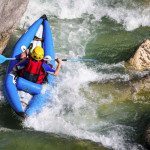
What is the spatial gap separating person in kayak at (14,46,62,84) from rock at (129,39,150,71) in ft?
7.77

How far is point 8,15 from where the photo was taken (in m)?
10.1

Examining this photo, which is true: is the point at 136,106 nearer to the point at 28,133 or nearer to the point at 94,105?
the point at 94,105

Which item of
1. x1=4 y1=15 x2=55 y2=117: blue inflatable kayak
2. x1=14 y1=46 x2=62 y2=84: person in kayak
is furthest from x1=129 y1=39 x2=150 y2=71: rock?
x1=14 y1=46 x2=62 y2=84: person in kayak

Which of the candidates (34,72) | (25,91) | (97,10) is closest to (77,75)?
(34,72)

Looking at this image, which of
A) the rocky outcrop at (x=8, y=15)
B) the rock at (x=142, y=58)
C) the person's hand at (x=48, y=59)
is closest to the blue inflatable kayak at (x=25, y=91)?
the person's hand at (x=48, y=59)

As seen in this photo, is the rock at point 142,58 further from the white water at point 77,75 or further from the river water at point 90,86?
the white water at point 77,75

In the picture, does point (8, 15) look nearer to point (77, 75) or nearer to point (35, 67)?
point (35, 67)

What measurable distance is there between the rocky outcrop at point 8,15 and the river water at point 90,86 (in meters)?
0.63

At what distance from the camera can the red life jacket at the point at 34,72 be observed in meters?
9.30

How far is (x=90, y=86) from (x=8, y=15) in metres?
2.68

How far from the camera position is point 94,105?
402 inches

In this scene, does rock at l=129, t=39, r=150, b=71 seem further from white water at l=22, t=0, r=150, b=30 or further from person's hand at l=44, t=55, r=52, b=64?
person's hand at l=44, t=55, r=52, b=64

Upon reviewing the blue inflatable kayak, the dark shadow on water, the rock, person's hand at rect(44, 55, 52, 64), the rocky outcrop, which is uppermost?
the rocky outcrop

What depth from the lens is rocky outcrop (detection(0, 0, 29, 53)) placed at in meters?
9.79
